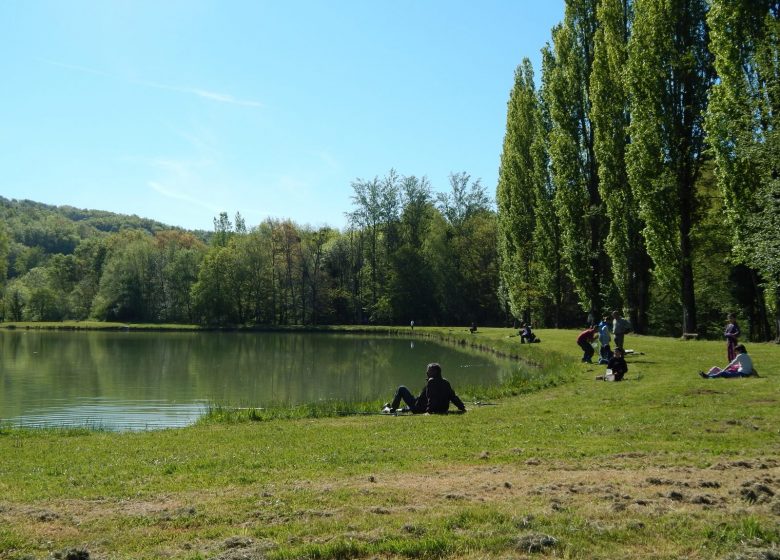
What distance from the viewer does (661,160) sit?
3209cm

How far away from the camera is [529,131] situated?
52.9 meters

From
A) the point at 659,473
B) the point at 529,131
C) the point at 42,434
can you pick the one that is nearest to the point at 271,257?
the point at 529,131

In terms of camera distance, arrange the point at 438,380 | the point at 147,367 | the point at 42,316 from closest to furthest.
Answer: the point at 438,380, the point at 147,367, the point at 42,316

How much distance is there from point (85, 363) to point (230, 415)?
75.9 feet

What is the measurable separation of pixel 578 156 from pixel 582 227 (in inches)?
171

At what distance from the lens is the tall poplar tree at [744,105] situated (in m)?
24.2

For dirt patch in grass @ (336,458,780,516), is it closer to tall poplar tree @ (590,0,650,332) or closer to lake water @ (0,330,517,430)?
lake water @ (0,330,517,430)

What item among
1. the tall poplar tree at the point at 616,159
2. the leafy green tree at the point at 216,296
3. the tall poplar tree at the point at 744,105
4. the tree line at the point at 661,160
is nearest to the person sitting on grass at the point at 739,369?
the tree line at the point at 661,160

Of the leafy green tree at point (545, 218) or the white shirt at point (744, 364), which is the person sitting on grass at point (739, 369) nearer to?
the white shirt at point (744, 364)

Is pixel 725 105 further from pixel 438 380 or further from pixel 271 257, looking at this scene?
pixel 271 257

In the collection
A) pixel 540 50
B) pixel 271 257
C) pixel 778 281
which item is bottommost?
pixel 778 281

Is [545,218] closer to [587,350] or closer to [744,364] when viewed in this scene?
[587,350]

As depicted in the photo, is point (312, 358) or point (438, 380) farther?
point (312, 358)

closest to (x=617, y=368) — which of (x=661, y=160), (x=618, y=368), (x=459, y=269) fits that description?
(x=618, y=368)
